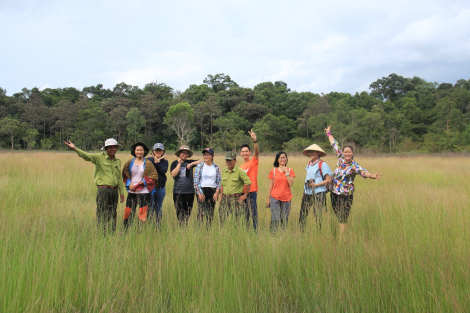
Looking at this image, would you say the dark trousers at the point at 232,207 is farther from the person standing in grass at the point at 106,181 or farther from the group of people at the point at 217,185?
the person standing in grass at the point at 106,181

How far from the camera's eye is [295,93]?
2899 inches

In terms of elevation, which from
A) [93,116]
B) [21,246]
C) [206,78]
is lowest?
[21,246]

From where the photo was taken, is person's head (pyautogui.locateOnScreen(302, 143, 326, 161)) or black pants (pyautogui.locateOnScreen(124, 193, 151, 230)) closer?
black pants (pyautogui.locateOnScreen(124, 193, 151, 230))

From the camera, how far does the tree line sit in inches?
1858

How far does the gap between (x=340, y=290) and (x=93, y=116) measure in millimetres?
60970

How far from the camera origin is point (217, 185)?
4973mm

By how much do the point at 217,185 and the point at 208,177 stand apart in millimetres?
206

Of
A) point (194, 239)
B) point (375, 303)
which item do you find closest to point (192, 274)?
point (194, 239)

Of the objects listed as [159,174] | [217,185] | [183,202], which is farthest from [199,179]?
[159,174]

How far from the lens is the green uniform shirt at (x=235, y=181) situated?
4.84m

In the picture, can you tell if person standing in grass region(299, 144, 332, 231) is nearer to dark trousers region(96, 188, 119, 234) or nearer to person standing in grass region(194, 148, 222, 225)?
person standing in grass region(194, 148, 222, 225)

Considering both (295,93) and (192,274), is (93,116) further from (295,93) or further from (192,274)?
(192,274)

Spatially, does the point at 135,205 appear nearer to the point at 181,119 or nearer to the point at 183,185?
the point at 183,185

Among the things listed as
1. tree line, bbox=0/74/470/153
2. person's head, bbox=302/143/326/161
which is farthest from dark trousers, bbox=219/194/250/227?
tree line, bbox=0/74/470/153
